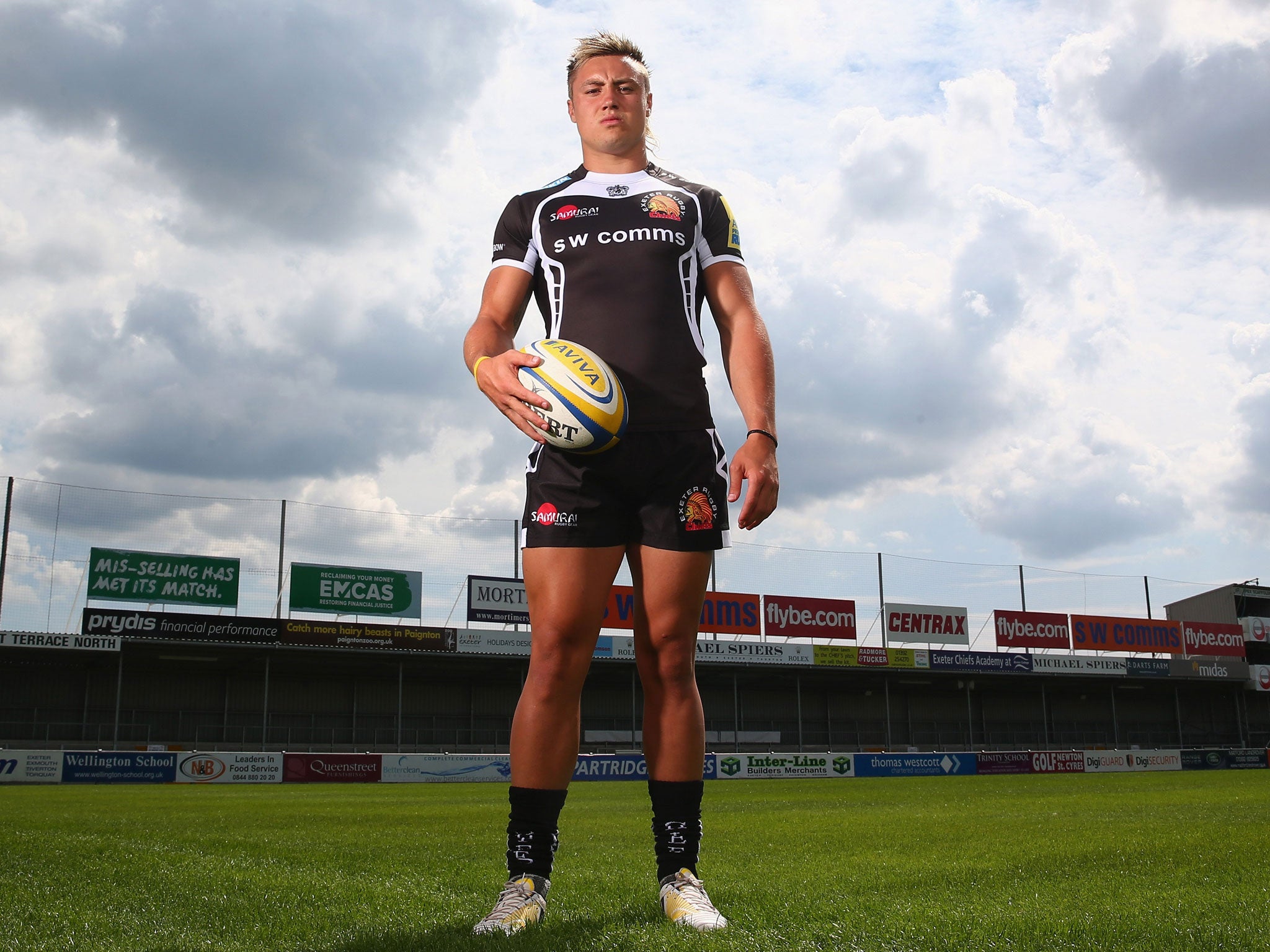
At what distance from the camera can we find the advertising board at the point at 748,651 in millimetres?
33625

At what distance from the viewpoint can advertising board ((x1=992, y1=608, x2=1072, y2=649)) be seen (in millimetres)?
40719

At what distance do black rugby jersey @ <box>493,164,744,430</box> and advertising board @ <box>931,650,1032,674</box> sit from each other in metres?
37.1

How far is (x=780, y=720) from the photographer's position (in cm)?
4178

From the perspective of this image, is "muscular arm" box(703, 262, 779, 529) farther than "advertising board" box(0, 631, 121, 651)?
No

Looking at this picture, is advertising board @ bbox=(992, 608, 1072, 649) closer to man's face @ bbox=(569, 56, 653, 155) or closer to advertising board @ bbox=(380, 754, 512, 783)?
advertising board @ bbox=(380, 754, 512, 783)

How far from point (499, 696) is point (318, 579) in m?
10.3

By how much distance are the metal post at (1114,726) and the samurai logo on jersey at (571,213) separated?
4423 centimetres

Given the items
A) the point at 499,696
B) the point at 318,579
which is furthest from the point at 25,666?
the point at 499,696

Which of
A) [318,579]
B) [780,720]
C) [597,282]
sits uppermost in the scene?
[318,579]

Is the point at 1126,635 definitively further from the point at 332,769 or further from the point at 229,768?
the point at 229,768

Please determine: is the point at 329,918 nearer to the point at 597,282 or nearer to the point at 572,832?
the point at 597,282

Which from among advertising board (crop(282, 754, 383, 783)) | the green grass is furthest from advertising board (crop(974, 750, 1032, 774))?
the green grass

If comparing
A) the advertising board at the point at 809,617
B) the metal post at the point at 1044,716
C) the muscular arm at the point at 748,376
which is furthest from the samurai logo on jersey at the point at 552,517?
the metal post at the point at 1044,716

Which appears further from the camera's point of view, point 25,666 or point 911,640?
point 911,640
